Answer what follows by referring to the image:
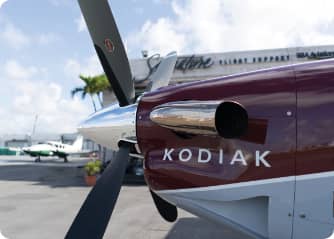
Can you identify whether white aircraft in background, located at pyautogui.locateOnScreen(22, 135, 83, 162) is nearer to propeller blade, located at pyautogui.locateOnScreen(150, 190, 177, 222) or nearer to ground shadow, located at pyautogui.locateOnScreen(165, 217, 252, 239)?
ground shadow, located at pyautogui.locateOnScreen(165, 217, 252, 239)

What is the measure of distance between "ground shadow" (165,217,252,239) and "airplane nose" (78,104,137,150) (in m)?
2.68

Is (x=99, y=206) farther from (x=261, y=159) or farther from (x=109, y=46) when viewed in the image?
(x=109, y=46)

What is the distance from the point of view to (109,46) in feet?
12.4

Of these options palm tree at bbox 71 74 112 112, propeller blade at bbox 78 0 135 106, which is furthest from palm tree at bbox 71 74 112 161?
propeller blade at bbox 78 0 135 106

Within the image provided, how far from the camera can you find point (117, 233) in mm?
6004

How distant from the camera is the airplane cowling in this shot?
260 centimetres

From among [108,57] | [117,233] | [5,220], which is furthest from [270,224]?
[5,220]

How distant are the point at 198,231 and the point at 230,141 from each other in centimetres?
350

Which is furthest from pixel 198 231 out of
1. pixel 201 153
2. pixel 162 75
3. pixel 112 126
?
pixel 201 153

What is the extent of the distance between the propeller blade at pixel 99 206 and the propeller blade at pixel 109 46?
0.82 m

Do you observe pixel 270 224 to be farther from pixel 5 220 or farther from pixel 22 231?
pixel 5 220

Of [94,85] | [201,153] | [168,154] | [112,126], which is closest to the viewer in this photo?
[201,153]

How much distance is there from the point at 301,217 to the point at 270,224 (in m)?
0.24

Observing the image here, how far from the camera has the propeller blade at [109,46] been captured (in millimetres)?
3641
